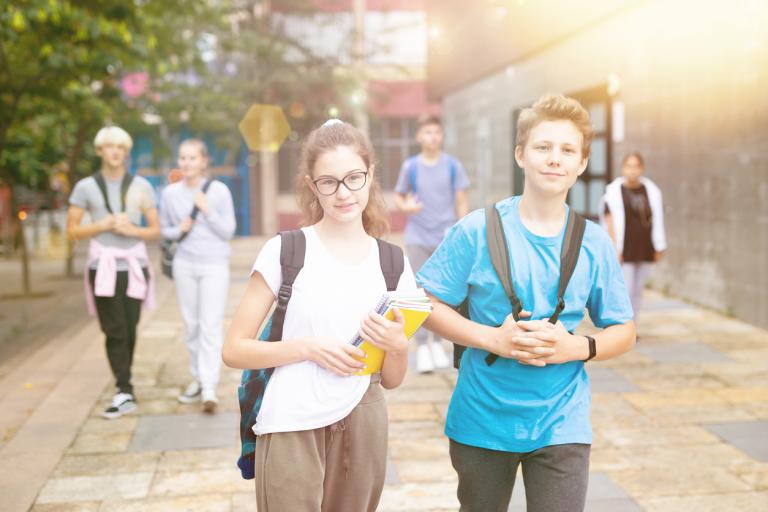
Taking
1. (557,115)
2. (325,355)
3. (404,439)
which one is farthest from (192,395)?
(557,115)

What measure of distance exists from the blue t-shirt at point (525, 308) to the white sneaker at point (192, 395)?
12.7 ft

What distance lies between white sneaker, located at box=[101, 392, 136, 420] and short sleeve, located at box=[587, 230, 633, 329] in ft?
13.5

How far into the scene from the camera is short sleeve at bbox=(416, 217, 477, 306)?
275 centimetres

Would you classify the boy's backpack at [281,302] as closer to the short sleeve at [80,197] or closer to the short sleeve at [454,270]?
the short sleeve at [454,270]

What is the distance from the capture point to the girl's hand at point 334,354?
8.11ft

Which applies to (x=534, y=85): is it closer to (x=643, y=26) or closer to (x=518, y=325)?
(x=643, y=26)

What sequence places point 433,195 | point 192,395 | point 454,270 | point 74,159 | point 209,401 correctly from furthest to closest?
Answer: 1. point 74,159
2. point 433,195
3. point 192,395
4. point 209,401
5. point 454,270

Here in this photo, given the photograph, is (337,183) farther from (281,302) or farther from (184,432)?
(184,432)

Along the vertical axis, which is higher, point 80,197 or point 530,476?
point 80,197

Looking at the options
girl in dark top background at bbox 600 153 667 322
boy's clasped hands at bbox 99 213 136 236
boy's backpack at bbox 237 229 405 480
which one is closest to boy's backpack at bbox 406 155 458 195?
girl in dark top background at bbox 600 153 667 322

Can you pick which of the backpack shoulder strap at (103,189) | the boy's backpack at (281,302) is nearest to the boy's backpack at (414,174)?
the backpack shoulder strap at (103,189)

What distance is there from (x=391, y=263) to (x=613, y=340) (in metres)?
0.72

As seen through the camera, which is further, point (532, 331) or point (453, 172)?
point (453, 172)

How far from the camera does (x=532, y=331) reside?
2547 millimetres
